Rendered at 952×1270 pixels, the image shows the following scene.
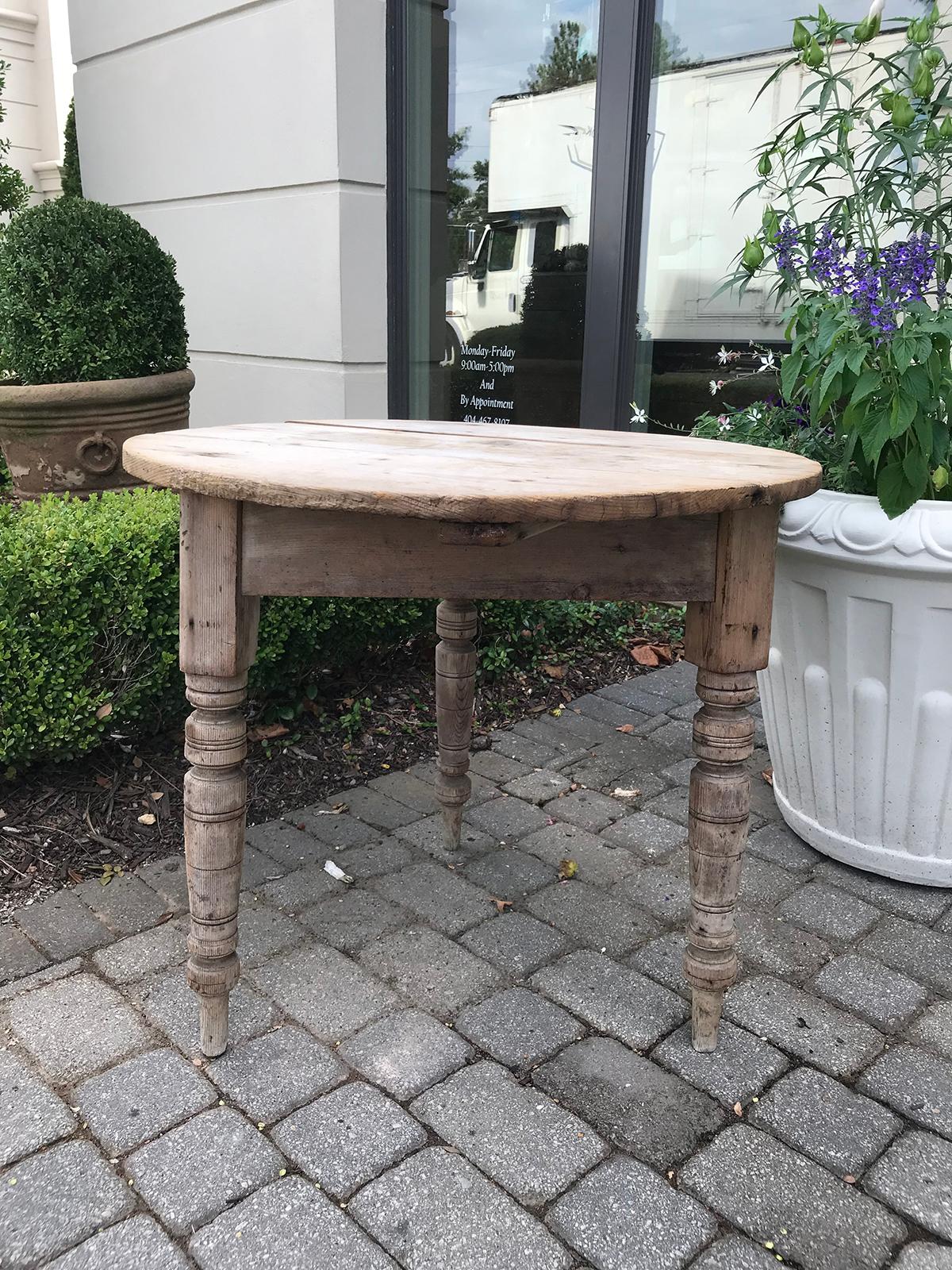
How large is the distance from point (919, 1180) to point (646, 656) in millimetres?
2449

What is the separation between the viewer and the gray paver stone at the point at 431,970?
1961 mm

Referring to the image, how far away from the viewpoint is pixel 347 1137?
161cm

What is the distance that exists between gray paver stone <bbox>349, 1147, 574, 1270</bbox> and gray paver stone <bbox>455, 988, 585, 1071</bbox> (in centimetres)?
27

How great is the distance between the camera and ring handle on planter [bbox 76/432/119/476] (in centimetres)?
352

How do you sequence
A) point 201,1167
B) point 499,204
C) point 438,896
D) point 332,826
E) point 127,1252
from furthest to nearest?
point 499,204
point 332,826
point 438,896
point 201,1167
point 127,1252

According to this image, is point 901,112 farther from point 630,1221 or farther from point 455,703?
point 630,1221

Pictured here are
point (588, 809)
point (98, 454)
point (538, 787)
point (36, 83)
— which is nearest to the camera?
point (588, 809)

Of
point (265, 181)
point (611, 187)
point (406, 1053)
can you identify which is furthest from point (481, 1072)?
point (265, 181)

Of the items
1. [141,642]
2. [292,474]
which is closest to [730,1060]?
[292,474]

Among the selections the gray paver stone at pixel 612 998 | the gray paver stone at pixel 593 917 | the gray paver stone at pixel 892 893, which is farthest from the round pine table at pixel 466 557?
the gray paver stone at pixel 892 893

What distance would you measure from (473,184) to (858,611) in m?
2.94

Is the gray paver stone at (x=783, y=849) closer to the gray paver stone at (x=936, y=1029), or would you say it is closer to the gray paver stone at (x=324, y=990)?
the gray paver stone at (x=936, y=1029)

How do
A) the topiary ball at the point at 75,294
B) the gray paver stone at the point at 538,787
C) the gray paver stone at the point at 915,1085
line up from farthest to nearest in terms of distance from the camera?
the topiary ball at the point at 75,294
the gray paver stone at the point at 538,787
the gray paver stone at the point at 915,1085

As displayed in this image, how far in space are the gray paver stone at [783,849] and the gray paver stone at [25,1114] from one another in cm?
165
